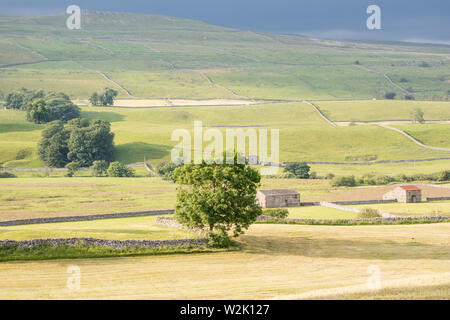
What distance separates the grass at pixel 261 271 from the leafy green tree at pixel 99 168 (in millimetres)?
61105

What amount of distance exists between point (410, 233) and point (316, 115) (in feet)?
405

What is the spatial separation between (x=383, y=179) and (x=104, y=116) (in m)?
85.8

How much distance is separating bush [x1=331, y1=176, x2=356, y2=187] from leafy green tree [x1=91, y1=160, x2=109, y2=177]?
41.3 meters

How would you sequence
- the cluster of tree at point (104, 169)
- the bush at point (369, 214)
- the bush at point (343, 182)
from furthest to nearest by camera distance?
the cluster of tree at point (104, 169), the bush at point (343, 182), the bush at point (369, 214)

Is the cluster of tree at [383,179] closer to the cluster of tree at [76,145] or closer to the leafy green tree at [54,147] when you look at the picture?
the cluster of tree at [76,145]

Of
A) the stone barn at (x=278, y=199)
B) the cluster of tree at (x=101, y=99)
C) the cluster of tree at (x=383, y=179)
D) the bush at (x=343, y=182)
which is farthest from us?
the cluster of tree at (x=101, y=99)

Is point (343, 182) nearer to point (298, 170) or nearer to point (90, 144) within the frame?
point (298, 170)

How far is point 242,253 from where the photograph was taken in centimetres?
4331

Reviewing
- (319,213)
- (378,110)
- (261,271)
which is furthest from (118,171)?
(378,110)

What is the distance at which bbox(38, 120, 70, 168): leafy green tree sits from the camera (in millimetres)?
114125

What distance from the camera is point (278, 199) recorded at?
75812 millimetres

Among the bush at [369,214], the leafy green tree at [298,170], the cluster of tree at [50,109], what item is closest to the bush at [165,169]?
the leafy green tree at [298,170]

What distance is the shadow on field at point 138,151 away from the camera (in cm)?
11888
